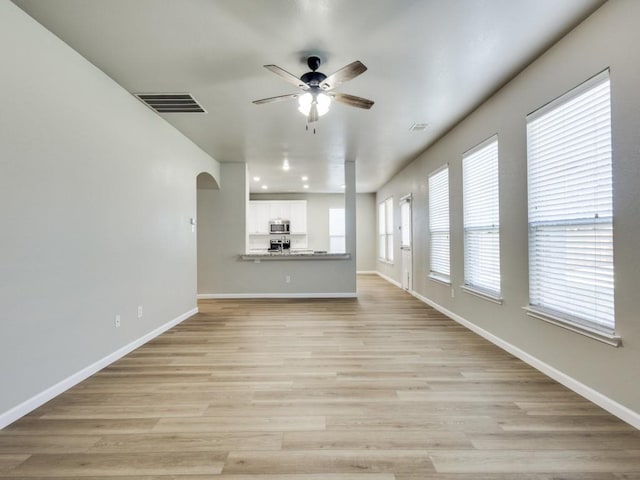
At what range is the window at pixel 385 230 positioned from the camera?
8.19 m

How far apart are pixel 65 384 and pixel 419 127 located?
4.64 metres

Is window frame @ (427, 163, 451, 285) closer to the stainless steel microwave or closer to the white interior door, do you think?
the white interior door

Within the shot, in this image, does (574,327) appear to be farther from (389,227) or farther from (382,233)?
(382,233)

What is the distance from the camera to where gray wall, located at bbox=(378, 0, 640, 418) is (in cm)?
185

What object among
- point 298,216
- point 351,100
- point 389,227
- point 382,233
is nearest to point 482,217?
point 351,100

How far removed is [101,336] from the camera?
2.75 meters

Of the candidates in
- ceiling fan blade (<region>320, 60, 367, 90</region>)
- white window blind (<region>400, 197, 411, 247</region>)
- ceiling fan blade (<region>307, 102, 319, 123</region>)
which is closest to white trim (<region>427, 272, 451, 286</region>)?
white window blind (<region>400, 197, 411, 247</region>)

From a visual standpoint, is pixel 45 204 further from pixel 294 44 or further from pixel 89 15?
pixel 294 44

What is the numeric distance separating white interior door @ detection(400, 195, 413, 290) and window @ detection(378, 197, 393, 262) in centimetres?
103

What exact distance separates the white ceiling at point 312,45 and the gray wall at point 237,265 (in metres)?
2.21

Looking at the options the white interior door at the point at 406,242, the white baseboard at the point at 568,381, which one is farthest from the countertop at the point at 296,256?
the white baseboard at the point at 568,381

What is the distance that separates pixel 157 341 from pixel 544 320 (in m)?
3.94

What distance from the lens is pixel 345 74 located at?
7.61 feet

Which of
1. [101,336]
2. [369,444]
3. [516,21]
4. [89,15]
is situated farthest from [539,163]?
[101,336]
